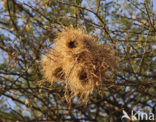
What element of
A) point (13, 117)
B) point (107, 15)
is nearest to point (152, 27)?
point (107, 15)

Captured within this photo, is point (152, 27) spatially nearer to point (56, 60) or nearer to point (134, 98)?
point (56, 60)

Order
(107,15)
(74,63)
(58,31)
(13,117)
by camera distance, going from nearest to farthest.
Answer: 1. (74,63)
2. (58,31)
3. (107,15)
4. (13,117)

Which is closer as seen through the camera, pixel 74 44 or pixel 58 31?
pixel 74 44
